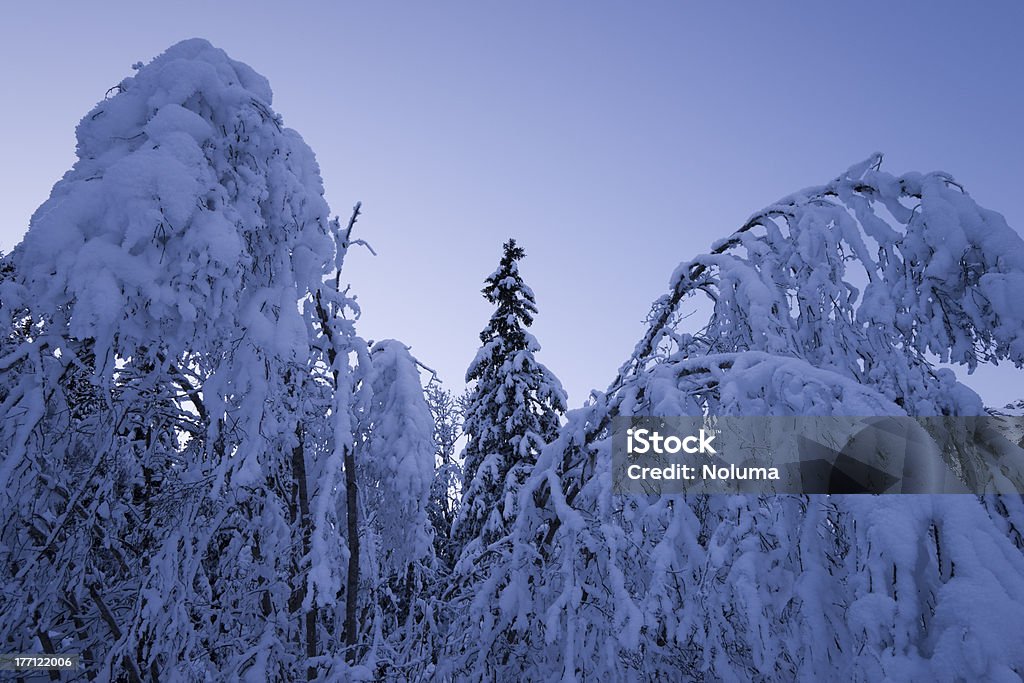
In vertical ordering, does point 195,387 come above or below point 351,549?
above

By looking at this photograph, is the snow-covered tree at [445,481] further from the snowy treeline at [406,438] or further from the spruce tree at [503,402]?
the snowy treeline at [406,438]

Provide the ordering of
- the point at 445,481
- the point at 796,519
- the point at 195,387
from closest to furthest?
1. the point at 796,519
2. the point at 195,387
3. the point at 445,481

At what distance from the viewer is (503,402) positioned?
16.6 meters

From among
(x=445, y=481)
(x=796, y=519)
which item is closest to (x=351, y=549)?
(x=796, y=519)

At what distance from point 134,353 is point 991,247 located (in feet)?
14.5

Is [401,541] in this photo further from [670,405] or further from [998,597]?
[998,597]

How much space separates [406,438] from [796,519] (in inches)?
115

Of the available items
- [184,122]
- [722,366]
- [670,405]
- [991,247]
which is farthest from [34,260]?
[991,247]

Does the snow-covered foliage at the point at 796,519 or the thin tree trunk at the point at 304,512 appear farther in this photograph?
the thin tree trunk at the point at 304,512

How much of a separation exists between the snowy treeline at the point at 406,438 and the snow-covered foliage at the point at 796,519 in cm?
1

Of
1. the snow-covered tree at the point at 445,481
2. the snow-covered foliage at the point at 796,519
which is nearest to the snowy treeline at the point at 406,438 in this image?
the snow-covered foliage at the point at 796,519

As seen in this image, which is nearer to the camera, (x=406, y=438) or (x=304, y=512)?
(x=304, y=512)

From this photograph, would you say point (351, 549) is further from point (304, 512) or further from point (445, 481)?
point (445, 481)

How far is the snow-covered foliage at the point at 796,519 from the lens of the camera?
5.39 feet
